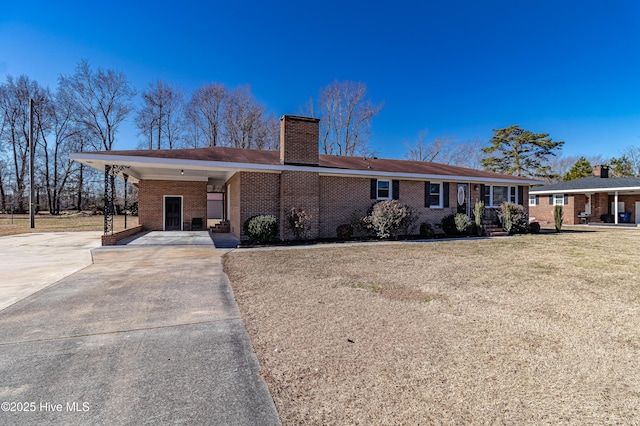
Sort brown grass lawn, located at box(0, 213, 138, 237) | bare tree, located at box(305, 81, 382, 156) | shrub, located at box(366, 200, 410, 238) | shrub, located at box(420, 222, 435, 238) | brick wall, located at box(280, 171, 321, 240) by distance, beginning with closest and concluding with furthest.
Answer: brick wall, located at box(280, 171, 321, 240) < shrub, located at box(366, 200, 410, 238) < shrub, located at box(420, 222, 435, 238) < brown grass lawn, located at box(0, 213, 138, 237) < bare tree, located at box(305, 81, 382, 156)

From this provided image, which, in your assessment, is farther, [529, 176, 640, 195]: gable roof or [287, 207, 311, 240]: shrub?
[529, 176, 640, 195]: gable roof

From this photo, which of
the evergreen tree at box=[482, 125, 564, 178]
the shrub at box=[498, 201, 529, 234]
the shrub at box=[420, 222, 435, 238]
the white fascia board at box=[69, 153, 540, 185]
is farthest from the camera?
the evergreen tree at box=[482, 125, 564, 178]

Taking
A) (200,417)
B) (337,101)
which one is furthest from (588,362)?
(337,101)

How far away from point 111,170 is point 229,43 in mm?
10494

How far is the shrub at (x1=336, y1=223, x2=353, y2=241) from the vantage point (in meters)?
12.7

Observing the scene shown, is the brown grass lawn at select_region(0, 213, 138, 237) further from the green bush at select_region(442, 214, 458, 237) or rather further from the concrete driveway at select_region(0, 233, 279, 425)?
the green bush at select_region(442, 214, 458, 237)

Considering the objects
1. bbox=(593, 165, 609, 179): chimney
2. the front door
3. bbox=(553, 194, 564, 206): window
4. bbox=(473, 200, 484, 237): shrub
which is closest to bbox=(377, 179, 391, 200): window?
bbox=(473, 200, 484, 237): shrub

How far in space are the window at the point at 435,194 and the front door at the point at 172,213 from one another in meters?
13.1

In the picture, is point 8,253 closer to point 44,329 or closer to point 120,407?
point 44,329

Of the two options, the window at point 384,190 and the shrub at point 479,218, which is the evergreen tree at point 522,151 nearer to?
the shrub at point 479,218

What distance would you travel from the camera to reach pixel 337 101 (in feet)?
106

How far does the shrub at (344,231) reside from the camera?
12.7m

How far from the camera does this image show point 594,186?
23.6 meters

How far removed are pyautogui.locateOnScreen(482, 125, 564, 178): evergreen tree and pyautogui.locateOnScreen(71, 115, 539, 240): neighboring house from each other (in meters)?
24.9
